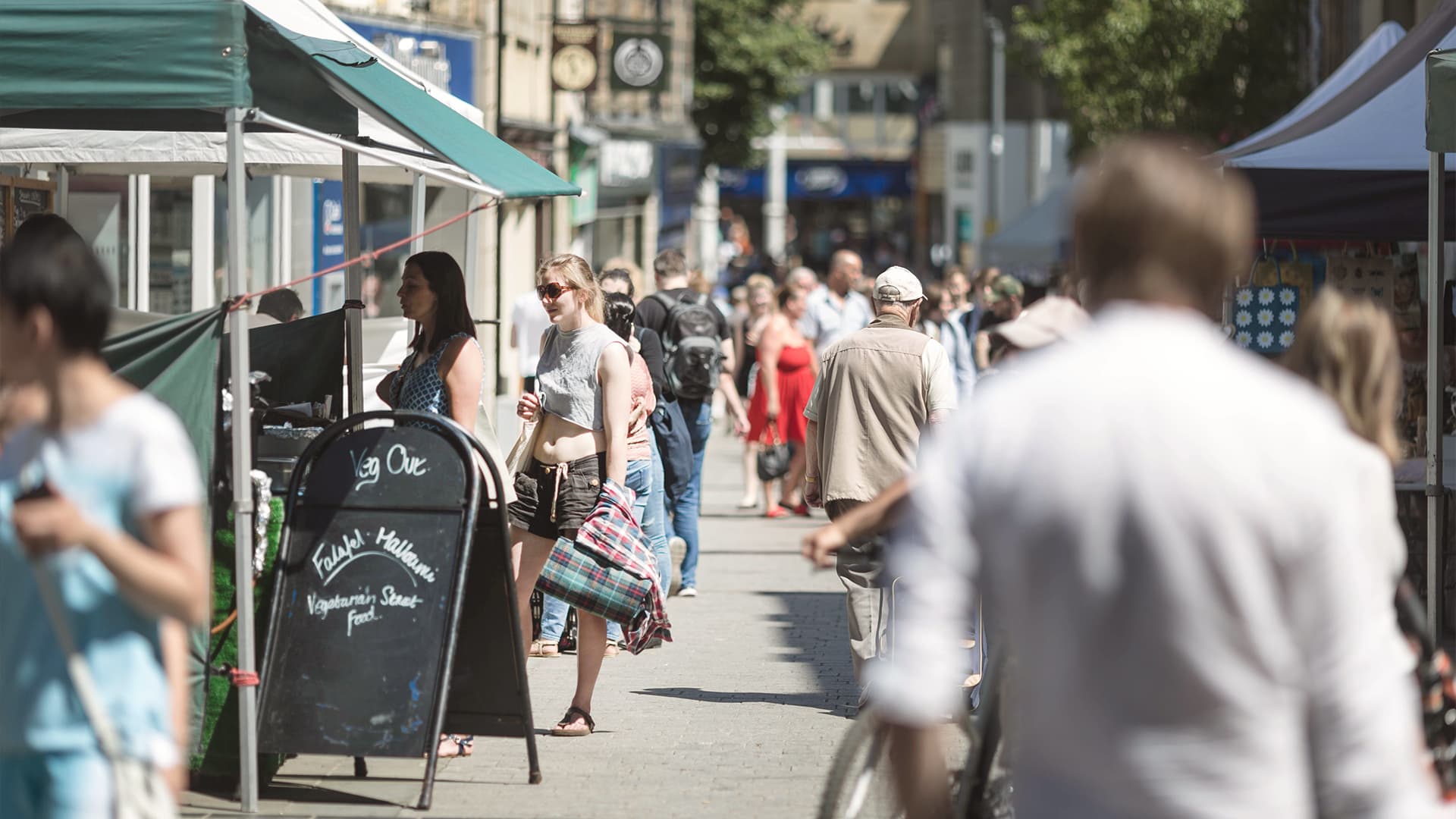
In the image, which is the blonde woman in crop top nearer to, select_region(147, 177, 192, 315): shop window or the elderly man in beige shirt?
the elderly man in beige shirt

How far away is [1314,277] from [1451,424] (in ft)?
5.68

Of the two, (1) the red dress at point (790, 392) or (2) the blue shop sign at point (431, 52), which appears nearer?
(1) the red dress at point (790, 392)

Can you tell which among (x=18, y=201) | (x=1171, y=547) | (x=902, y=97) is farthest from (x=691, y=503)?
(x=902, y=97)

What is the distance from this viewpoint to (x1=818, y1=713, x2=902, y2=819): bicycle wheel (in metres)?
4.30

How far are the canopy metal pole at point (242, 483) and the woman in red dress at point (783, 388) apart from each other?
8.89 meters

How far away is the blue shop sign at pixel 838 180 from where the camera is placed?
70.9 m

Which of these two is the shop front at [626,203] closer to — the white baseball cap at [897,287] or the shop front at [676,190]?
the shop front at [676,190]

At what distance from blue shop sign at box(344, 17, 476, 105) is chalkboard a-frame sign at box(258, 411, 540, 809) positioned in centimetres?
977

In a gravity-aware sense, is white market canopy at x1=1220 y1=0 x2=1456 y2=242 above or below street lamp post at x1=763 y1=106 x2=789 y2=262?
below

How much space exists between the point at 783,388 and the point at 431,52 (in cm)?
556

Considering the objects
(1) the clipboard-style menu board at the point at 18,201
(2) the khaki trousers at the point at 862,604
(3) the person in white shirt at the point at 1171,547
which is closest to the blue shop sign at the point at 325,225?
(1) the clipboard-style menu board at the point at 18,201

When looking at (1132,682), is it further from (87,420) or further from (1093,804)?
(87,420)

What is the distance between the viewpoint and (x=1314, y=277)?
1105 cm

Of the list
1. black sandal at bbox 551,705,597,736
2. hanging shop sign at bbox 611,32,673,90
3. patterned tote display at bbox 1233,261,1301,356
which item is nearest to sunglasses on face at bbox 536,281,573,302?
black sandal at bbox 551,705,597,736
